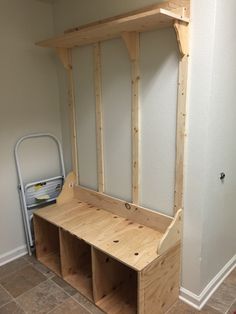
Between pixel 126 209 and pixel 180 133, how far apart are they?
2.82ft

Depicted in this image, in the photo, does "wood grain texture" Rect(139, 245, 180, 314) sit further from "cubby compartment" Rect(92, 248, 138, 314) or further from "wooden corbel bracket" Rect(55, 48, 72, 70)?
"wooden corbel bracket" Rect(55, 48, 72, 70)

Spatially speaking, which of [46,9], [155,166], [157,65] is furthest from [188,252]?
[46,9]

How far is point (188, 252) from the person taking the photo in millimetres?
2107

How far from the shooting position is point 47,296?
89.7 inches

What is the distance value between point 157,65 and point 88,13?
0.88m

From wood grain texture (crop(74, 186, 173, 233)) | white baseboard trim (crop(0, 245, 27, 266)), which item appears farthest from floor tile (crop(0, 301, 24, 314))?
wood grain texture (crop(74, 186, 173, 233))

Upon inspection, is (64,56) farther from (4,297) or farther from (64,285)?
(4,297)

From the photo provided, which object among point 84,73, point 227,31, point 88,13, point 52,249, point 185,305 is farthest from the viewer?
point 52,249

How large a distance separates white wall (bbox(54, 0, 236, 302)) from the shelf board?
0.47 feet

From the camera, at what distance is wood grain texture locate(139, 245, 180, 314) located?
1846 mm

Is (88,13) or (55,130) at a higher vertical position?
(88,13)

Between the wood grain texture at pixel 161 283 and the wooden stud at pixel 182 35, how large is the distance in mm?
1414

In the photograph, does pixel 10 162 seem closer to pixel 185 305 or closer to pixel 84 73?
pixel 84 73

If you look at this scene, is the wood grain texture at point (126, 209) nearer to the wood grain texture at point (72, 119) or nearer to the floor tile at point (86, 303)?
the wood grain texture at point (72, 119)
